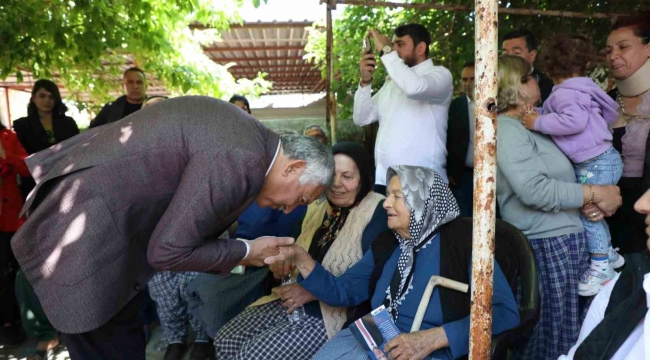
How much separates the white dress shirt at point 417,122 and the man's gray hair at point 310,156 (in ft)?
4.85

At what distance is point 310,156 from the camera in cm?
215

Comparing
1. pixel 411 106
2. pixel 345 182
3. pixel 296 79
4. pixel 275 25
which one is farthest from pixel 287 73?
pixel 345 182

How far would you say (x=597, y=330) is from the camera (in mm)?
1729

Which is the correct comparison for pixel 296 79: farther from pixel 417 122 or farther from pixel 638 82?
pixel 638 82

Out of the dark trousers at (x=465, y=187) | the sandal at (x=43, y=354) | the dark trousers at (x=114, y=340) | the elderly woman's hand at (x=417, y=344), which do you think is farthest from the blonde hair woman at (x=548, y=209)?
the sandal at (x=43, y=354)

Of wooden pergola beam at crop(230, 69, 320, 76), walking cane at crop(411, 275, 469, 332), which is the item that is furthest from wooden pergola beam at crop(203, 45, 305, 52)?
walking cane at crop(411, 275, 469, 332)

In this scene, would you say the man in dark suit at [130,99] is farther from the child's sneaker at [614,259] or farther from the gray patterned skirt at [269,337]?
the child's sneaker at [614,259]

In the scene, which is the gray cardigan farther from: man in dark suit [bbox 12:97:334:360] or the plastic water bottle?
the plastic water bottle

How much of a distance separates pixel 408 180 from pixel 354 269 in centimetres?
57

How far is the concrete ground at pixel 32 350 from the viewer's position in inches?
160

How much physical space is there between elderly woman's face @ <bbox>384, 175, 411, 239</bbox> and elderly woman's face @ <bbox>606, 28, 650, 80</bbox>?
1536mm

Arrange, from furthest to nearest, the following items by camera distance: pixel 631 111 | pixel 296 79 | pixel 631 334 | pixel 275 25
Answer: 1. pixel 296 79
2. pixel 275 25
3. pixel 631 111
4. pixel 631 334

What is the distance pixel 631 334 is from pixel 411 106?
2.32 m

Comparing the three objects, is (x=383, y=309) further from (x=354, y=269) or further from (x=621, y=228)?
(x=621, y=228)
